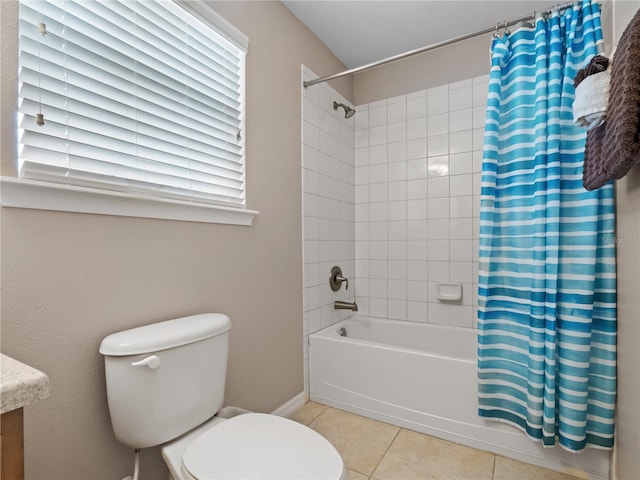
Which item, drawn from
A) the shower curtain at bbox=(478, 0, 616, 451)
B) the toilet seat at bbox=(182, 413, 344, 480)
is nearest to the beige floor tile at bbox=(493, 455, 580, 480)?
the shower curtain at bbox=(478, 0, 616, 451)

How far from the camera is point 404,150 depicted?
263cm

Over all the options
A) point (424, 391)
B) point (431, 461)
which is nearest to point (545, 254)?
point (424, 391)

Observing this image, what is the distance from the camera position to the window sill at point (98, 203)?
0.94m

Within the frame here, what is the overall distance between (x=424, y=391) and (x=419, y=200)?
4.41 ft

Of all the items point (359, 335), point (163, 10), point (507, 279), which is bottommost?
point (359, 335)

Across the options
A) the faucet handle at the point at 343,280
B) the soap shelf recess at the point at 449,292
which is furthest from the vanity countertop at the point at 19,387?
the soap shelf recess at the point at 449,292

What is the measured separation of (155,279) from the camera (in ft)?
4.28

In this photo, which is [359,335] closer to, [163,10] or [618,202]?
[618,202]

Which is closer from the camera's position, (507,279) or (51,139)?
(51,139)

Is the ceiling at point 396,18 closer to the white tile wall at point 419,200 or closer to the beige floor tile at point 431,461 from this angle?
the white tile wall at point 419,200

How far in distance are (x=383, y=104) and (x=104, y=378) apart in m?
2.53

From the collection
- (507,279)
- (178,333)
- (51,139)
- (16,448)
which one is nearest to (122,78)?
(51,139)

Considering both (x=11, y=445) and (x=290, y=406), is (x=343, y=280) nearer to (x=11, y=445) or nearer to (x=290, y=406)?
(x=290, y=406)

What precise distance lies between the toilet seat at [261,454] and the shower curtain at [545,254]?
3.38 ft
